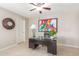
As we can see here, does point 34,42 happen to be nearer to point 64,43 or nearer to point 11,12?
point 64,43

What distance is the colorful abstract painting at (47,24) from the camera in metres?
1.98

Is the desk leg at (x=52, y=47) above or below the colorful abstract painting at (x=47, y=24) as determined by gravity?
below

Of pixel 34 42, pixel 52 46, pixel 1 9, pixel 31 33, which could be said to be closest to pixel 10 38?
pixel 31 33

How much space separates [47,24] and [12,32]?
86cm

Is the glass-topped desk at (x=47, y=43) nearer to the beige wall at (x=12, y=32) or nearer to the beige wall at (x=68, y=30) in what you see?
the beige wall at (x=68, y=30)

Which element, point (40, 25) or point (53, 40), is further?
point (53, 40)

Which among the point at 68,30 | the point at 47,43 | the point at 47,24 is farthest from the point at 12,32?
the point at 68,30

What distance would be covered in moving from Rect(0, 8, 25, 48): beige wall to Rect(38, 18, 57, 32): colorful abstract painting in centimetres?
44

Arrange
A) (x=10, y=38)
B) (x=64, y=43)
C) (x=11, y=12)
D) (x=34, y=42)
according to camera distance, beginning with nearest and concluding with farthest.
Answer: (x=11, y=12) → (x=10, y=38) → (x=64, y=43) → (x=34, y=42)

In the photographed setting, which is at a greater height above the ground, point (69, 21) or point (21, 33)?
point (69, 21)

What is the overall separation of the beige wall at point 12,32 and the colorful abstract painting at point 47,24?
1.44 feet

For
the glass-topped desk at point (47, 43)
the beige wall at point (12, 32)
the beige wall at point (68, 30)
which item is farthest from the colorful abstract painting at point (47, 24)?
the glass-topped desk at point (47, 43)

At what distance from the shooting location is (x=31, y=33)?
2.06 metres

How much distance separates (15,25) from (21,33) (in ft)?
0.87
